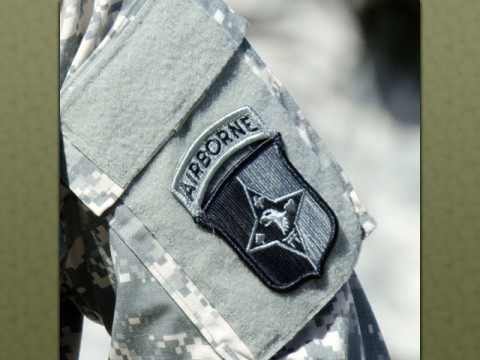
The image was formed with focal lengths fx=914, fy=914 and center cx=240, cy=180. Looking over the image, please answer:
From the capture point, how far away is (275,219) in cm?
90

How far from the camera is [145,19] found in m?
0.92

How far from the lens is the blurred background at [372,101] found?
3.68ft

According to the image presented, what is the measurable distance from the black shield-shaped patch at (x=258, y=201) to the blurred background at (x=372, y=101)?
206 mm

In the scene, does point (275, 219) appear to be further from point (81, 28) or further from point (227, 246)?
point (81, 28)

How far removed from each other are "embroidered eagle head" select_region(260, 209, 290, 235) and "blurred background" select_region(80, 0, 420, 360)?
0.22 meters

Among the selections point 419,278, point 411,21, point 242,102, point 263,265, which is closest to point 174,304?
point 263,265

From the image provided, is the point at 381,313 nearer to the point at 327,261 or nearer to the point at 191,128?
the point at 327,261

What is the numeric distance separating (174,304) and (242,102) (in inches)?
8.3

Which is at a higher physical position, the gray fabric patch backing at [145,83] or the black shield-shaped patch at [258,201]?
the gray fabric patch backing at [145,83]
